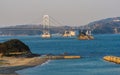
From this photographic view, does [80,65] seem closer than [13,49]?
Yes

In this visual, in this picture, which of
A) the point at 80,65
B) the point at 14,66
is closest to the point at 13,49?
the point at 80,65

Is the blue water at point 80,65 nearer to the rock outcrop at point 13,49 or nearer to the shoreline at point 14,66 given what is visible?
the shoreline at point 14,66

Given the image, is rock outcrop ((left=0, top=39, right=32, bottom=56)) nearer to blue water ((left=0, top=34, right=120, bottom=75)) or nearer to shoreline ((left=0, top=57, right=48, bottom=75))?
blue water ((left=0, top=34, right=120, bottom=75))

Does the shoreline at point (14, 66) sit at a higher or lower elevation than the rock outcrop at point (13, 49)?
lower

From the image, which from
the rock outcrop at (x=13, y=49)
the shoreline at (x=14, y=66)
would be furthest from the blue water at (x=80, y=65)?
the rock outcrop at (x=13, y=49)

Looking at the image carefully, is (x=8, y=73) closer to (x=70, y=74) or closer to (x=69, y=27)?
(x=70, y=74)

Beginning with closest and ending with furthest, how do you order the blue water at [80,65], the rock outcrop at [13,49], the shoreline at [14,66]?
the shoreline at [14,66] < the blue water at [80,65] < the rock outcrop at [13,49]

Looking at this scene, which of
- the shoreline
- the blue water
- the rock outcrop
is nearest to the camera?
the shoreline

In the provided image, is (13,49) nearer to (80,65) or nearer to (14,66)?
(80,65)

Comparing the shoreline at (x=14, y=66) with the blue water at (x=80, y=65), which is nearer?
the shoreline at (x=14, y=66)

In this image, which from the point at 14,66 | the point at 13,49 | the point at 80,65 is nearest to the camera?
the point at 14,66

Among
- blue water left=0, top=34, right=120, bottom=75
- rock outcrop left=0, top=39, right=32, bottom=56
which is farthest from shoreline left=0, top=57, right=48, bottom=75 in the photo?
rock outcrop left=0, top=39, right=32, bottom=56
